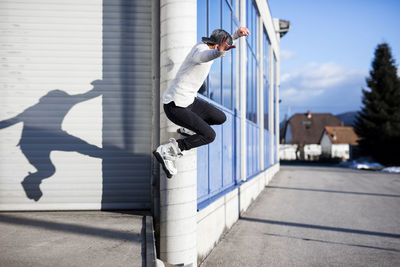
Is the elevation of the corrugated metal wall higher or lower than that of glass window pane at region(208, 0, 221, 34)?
lower

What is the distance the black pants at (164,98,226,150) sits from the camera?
3.99m

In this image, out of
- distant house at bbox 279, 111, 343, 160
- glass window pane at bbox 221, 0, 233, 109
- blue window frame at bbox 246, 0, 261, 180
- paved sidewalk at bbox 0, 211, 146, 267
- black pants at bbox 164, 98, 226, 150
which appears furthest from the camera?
distant house at bbox 279, 111, 343, 160

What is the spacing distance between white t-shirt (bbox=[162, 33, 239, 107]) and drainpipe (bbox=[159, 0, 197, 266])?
1.12m

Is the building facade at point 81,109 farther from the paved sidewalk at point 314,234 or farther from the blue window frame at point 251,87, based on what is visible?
the blue window frame at point 251,87

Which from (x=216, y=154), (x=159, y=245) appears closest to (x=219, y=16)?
(x=216, y=154)

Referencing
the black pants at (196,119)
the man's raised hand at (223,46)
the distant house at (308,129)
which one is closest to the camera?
the man's raised hand at (223,46)

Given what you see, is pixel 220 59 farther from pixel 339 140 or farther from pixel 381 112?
pixel 339 140

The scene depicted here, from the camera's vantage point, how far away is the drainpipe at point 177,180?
16.2 feet

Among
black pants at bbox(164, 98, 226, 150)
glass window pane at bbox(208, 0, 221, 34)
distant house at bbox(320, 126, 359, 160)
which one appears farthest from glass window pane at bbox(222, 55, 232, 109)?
distant house at bbox(320, 126, 359, 160)

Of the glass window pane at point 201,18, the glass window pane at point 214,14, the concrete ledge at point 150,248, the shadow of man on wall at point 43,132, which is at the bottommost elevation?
the concrete ledge at point 150,248

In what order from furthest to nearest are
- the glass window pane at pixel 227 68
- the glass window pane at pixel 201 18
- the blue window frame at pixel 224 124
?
the glass window pane at pixel 227 68, the blue window frame at pixel 224 124, the glass window pane at pixel 201 18

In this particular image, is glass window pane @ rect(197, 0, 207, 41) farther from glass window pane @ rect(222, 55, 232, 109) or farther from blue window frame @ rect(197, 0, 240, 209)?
glass window pane @ rect(222, 55, 232, 109)

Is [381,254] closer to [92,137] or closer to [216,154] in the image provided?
[216,154]

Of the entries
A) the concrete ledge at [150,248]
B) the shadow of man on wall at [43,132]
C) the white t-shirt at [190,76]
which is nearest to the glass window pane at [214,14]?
the shadow of man on wall at [43,132]
